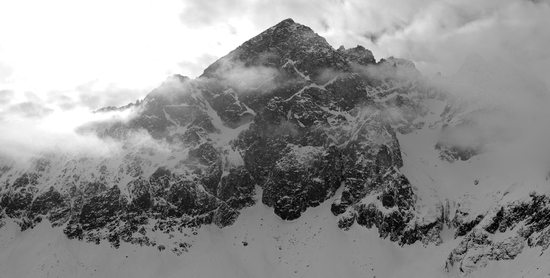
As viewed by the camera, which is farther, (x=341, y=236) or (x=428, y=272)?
(x=341, y=236)

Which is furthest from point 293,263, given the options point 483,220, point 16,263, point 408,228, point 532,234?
point 16,263

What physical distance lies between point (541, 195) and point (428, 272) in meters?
34.9

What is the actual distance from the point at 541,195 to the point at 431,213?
33.6 metres

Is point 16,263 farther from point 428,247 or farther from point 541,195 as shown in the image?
point 541,195

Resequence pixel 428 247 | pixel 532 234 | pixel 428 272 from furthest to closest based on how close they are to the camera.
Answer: pixel 428 247 < pixel 428 272 < pixel 532 234

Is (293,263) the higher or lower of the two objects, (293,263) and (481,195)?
the lower

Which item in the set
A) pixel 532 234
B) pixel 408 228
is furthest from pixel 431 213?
pixel 532 234

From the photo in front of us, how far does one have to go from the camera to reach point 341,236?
19862 cm

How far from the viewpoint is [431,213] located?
19588 cm

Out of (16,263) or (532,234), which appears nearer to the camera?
(532,234)

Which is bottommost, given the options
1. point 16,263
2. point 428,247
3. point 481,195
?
point 16,263

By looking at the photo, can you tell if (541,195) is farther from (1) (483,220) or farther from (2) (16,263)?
(2) (16,263)

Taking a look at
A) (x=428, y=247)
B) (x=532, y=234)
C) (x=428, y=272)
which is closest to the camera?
(x=532, y=234)

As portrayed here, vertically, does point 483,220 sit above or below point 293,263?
above
